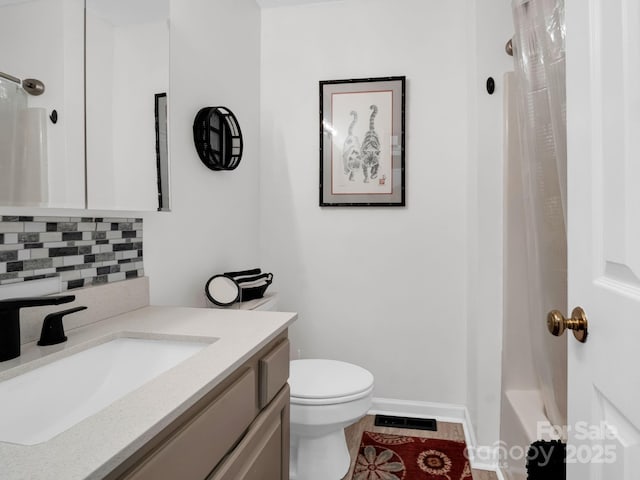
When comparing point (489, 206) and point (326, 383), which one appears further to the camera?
point (489, 206)

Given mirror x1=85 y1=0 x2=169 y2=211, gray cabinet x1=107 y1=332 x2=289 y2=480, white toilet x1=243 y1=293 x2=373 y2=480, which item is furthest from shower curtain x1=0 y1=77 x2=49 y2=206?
white toilet x1=243 y1=293 x2=373 y2=480

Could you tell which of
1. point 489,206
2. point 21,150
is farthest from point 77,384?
point 489,206

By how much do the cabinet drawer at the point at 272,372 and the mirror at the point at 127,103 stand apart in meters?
0.67

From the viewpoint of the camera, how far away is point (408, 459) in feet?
6.20

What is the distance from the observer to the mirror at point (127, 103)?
117 centimetres

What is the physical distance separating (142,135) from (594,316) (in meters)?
1.37

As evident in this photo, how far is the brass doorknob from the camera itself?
75 centimetres

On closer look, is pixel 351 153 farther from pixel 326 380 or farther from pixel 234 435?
pixel 234 435

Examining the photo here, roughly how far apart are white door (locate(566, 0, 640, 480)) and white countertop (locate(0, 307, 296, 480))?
0.69m

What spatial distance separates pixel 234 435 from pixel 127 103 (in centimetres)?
106

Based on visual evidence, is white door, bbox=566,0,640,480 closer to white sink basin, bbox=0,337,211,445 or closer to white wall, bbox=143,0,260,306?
white sink basin, bbox=0,337,211,445

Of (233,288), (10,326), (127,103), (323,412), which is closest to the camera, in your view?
(10,326)

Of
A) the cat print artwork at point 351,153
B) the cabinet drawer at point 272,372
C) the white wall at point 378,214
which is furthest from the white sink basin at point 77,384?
the cat print artwork at point 351,153

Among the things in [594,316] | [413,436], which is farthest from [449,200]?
[594,316]
